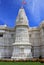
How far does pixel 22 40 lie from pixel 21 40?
0.70ft

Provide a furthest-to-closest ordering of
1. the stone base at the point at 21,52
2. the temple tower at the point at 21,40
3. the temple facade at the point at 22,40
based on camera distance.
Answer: the temple facade at the point at 22,40 < the temple tower at the point at 21,40 < the stone base at the point at 21,52

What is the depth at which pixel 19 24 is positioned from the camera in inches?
1612

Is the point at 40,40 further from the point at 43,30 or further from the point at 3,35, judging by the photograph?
the point at 3,35

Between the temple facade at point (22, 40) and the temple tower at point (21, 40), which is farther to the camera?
the temple facade at point (22, 40)

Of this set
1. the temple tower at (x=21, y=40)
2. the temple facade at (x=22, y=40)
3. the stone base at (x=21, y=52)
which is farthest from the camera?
the temple facade at (x=22, y=40)

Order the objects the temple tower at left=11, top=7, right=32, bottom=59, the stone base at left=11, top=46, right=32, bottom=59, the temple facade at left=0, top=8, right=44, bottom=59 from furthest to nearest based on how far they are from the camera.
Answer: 1. the temple facade at left=0, top=8, right=44, bottom=59
2. the temple tower at left=11, top=7, right=32, bottom=59
3. the stone base at left=11, top=46, right=32, bottom=59

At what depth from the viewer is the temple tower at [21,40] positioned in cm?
3881

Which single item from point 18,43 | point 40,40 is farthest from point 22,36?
point 40,40

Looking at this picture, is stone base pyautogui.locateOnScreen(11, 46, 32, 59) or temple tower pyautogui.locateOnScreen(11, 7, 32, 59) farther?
temple tower pyautogui.locateOnScreen(11, 7, 32, 59)

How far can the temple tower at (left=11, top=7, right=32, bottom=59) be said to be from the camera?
38812 millimetres

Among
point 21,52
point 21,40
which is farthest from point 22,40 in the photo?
point 21,52

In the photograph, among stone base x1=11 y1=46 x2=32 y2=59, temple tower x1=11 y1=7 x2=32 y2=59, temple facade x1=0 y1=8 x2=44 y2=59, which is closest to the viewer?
stone base x1=11 y1=46 x2=32 y2=59

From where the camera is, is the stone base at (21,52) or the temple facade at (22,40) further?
the temple facade at (22,40)

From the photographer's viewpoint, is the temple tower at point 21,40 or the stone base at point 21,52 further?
the temple tower at point 21,40
